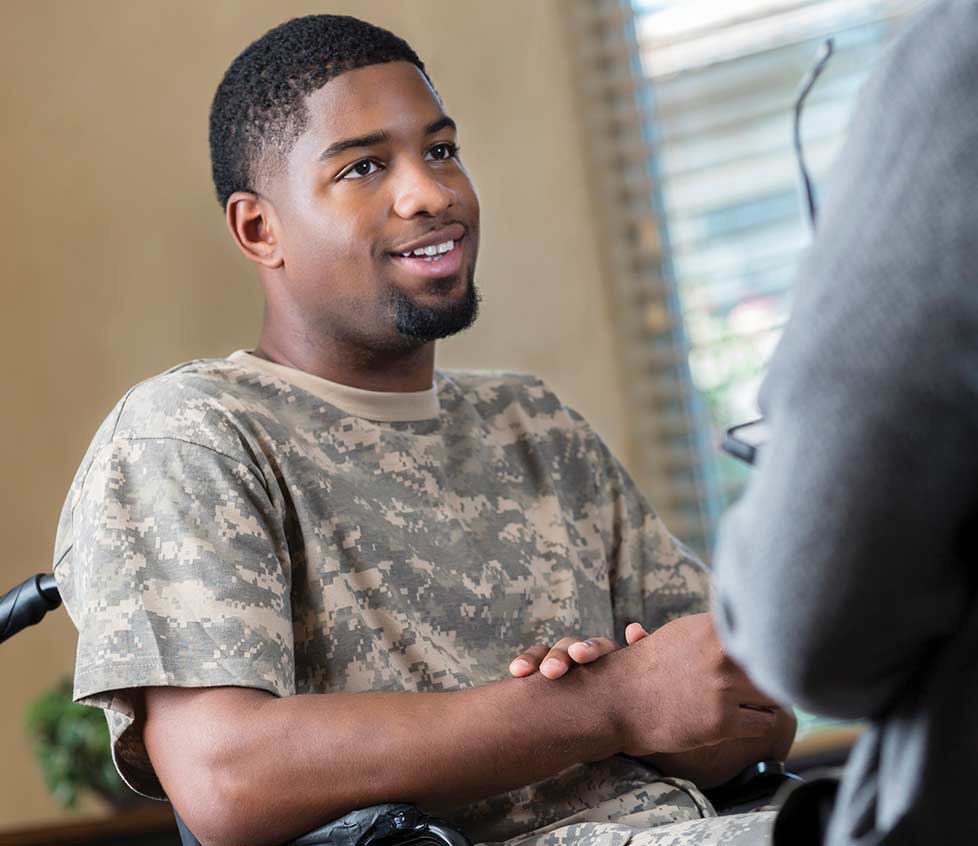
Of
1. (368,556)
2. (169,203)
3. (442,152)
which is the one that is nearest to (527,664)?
(368,556)

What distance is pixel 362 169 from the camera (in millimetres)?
1639

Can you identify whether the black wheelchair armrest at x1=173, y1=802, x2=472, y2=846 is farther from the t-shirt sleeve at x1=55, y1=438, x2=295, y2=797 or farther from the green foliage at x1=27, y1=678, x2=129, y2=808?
the green foliage at x1=27, y1=678, x2=129, y2=808

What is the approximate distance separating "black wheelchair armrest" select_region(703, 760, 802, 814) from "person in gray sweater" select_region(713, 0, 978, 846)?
929 millimetres

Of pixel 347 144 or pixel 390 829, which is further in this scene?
pixel 347 144

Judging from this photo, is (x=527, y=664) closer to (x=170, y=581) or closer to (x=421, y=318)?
(x=170, y=581)

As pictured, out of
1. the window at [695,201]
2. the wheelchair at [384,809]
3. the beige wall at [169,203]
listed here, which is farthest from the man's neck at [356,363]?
the window at [695,201]

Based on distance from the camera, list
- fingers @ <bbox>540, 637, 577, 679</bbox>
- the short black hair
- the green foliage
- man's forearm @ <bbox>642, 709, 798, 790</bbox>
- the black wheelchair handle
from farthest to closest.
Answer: the green foliage, the short black hair, man's forearm @ <bbox>642, 709, 798, 790</bbox>, the black wheelchair handle, fingers @ <bbox>540, 637, 577, 679</bbox>

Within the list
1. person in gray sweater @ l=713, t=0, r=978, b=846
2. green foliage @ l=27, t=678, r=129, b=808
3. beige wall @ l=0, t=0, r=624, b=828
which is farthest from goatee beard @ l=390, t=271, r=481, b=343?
beige wall @ l=0, t=0, r=624, b=828

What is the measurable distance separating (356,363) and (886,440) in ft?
3.59

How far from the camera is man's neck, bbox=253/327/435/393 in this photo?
5.43 feet

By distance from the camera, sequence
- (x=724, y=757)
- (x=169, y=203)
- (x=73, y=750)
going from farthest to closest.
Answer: (x=169, y=203) → (x=73, y=750) → (x=724, y=757)

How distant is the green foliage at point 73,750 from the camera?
2.45 meters

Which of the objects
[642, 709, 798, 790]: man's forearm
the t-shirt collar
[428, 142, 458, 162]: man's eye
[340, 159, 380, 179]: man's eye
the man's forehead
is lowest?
[642, 709, 798, 790]: man's forearm

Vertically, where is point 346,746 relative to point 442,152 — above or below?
below
